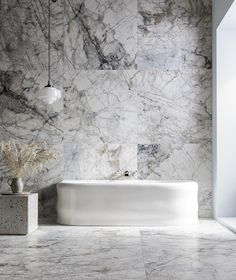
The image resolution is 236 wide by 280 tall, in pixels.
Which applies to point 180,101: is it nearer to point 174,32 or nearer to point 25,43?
point 174,32

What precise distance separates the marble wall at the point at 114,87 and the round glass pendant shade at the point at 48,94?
0.92 feet

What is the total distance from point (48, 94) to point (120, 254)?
206cm

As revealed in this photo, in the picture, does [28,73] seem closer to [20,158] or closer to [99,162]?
[99,162]

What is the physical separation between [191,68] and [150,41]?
1.62 feet

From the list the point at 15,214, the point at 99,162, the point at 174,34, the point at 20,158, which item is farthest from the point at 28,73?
the point at 15,214

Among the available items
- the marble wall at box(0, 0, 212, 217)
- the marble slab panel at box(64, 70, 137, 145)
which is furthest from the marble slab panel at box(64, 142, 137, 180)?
the marble slab panel at box(64, 70, 137, 145)

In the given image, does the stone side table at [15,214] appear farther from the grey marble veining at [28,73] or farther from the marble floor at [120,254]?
the grey marble veining at [28,73]

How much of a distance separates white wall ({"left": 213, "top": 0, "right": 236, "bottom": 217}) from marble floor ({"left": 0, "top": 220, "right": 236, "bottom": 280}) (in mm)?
570

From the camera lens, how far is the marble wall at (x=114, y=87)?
491 centimetres

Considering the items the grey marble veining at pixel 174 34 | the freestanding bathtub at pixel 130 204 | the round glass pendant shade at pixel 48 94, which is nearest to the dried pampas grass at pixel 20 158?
the freestanding bathtub at pixel 130 204

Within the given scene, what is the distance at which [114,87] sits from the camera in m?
4.95

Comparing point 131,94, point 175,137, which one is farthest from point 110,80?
point 175,137

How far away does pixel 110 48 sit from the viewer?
496 cm

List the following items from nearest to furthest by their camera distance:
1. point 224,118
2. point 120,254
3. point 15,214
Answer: point 120,254, point 15,214, point 224,118
